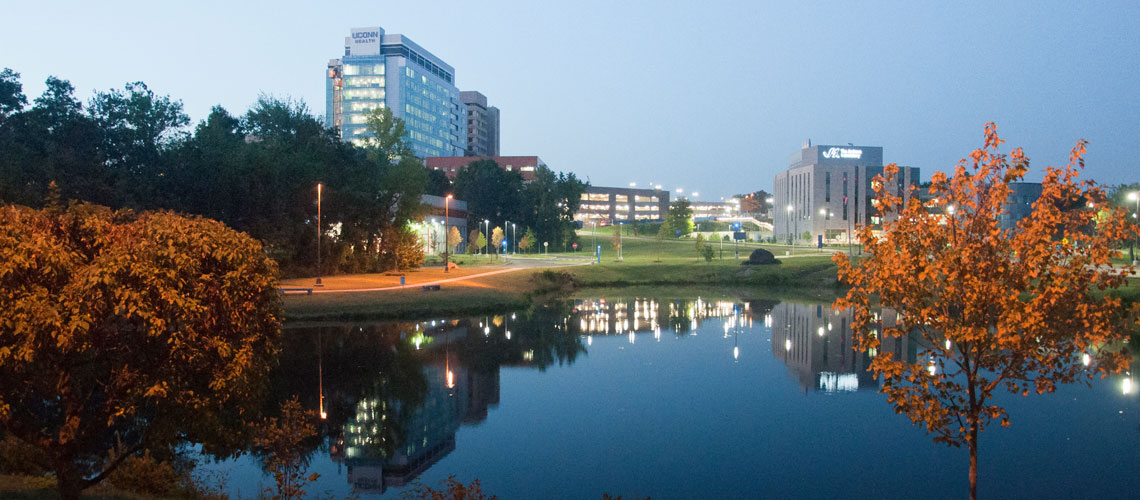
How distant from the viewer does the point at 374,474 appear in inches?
622

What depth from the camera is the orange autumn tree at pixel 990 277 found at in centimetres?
945

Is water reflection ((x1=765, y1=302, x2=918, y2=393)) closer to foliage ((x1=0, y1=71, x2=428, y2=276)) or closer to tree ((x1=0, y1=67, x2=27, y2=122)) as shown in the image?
foliage ((x1=0, y1=71, x2=428, y2=276))

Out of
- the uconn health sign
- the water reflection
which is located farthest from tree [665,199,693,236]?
the water reflection

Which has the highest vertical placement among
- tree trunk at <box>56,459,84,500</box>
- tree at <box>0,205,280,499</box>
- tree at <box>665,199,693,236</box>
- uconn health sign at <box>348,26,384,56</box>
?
uconn health sign at <box>348,26,384,56</box>

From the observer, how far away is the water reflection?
25.6 meters

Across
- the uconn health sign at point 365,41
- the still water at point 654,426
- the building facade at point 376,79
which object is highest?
the uconn health sign at point 365,41

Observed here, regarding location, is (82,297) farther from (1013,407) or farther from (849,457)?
(1013,407)

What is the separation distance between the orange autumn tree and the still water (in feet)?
8.39

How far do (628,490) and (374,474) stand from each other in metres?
5.19

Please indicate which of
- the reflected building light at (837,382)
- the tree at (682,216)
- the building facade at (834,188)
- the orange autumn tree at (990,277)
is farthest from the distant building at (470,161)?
A: the orange autumn tree at (990,277)

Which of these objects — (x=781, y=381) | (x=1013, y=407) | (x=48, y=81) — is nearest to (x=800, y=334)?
(x=781, y=381)

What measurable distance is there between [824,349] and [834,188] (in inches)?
4132

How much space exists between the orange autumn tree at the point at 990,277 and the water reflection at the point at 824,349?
14.5m

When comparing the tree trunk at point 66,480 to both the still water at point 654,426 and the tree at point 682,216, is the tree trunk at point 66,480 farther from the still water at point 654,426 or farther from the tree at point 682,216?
the tree at point 682,216
